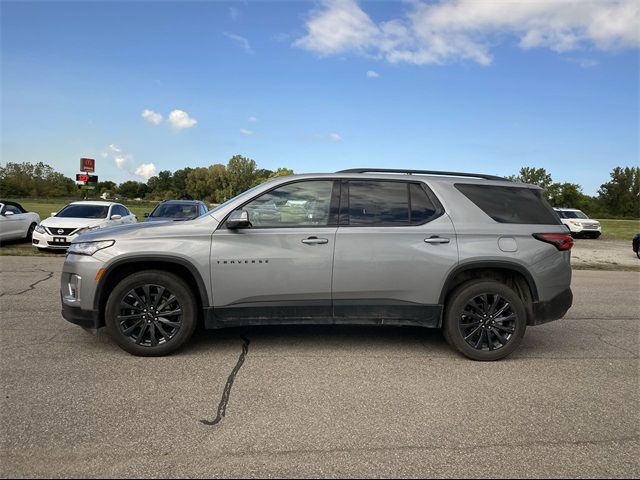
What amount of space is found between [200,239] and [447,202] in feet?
8.06

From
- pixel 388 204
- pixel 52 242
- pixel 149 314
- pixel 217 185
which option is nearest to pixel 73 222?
pixel 52 242

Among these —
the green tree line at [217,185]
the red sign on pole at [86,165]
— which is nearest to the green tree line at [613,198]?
the green tree line at [217,185]

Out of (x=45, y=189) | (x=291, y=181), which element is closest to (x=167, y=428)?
(x=291, y=181)

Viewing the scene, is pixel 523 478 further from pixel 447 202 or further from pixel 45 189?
pixel 45 189

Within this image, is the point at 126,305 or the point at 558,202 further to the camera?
the point at 558,202

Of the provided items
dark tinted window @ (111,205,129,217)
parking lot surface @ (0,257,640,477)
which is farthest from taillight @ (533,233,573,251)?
dark tinted window @ (111,205,129,217)

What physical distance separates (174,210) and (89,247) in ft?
29.4

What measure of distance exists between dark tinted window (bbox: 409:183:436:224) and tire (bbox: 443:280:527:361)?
79 cm

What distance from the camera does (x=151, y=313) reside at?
4.55 meters

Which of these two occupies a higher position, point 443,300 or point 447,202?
point 447,202

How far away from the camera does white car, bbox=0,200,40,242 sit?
14688 millimetres

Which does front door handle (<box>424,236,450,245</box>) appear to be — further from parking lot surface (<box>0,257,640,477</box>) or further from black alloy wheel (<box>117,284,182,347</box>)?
black alloy wheel (<box>117,284,182,347</box>)

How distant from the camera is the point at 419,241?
4.66m

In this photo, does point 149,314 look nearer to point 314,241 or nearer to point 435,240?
point 314,241
